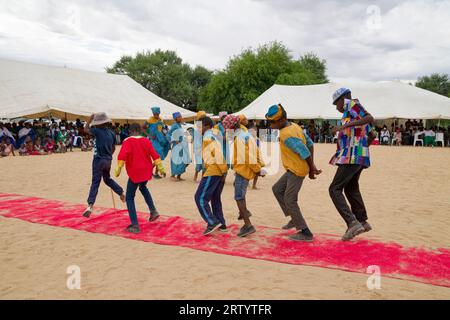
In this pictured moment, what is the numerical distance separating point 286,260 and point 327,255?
20.1 inches

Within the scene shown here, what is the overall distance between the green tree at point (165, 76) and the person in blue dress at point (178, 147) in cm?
4764

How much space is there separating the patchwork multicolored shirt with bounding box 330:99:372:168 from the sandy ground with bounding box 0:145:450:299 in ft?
4.08

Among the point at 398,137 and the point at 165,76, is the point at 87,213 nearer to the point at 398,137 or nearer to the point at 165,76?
the point at 398,137

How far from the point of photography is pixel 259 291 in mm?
3561

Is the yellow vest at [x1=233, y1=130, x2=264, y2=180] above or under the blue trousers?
above

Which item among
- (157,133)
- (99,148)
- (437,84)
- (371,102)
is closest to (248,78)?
(371,102)

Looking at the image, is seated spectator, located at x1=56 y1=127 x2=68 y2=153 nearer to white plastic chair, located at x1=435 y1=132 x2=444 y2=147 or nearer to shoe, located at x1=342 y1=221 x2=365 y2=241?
shoe, located at x1=342 y1=221 x2=365 y2=241

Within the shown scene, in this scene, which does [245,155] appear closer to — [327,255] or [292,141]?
[292,141]

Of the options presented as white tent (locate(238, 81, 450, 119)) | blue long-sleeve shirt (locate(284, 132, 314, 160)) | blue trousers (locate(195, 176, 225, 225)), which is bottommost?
blue trousers (locate(195, 176, 225, 225))

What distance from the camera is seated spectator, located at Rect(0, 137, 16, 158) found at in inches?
686

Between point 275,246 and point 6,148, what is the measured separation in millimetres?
17015

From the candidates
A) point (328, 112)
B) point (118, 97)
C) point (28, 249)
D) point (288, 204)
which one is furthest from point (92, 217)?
point (328, 112)

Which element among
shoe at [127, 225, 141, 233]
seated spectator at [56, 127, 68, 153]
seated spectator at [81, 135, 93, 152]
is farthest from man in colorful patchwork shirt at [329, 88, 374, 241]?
seated spectator at [81, 135, 93, 152]

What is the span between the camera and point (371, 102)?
29.4m
